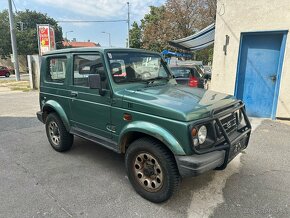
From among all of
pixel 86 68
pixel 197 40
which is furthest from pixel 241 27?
pixel 86 68

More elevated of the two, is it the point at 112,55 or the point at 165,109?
the point at 112,55

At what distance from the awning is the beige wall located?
6.07 ft

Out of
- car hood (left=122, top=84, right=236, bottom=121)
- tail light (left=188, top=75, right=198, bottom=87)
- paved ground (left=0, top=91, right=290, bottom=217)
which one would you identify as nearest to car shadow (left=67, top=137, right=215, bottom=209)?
paved ground (left=0, top=91, right=290, bottom=217)

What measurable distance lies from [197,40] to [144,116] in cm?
913

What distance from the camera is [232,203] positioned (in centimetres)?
302

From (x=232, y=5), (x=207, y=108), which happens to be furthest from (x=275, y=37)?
(x=207, y=108)

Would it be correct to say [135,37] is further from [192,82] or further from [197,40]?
[192,82]

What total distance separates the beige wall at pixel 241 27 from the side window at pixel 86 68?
204 inches

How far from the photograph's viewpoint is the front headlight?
2.66 m

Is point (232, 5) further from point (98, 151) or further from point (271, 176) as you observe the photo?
point (98, 151)

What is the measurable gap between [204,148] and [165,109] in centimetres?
64

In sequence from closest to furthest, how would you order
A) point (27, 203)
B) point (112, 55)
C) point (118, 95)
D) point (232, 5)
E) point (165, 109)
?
point (165, 109) < point (27, 203) < point (118, 95) < point (112, 55) < point (232, 5)

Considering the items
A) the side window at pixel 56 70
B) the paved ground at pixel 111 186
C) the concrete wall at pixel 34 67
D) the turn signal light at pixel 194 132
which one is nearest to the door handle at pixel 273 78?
the paved ground at pixel 111 186

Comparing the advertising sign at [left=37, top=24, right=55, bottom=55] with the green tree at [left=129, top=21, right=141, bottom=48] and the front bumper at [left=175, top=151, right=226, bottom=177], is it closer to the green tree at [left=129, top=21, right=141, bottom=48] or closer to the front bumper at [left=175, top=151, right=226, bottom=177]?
the front bumper at [left=175, top=151, right=226, bottom=177]
